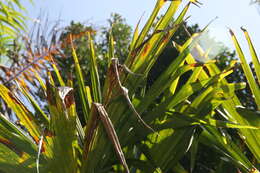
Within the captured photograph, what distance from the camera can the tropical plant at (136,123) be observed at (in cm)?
95

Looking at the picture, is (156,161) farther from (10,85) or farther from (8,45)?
(8,45)

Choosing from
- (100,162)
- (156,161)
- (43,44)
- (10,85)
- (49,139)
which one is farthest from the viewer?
(43,44)

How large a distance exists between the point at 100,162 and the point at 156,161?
0.21 m

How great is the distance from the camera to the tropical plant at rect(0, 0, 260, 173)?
3.12ft

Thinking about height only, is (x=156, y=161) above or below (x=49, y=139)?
below

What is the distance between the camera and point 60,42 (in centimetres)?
270

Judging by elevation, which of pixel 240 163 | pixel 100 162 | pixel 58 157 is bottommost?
pixel 240 163

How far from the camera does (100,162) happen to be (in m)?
1.13

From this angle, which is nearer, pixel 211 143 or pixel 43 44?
pixel 211 143

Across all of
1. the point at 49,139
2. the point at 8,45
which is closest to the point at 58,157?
the point at 49,139

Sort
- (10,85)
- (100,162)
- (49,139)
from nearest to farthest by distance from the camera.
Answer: (49,139), (100,162), (10,85)

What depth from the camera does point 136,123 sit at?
3.78ft

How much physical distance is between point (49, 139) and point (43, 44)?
67.5 inches

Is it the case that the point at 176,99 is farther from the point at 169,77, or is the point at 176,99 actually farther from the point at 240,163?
the point at 240,163
